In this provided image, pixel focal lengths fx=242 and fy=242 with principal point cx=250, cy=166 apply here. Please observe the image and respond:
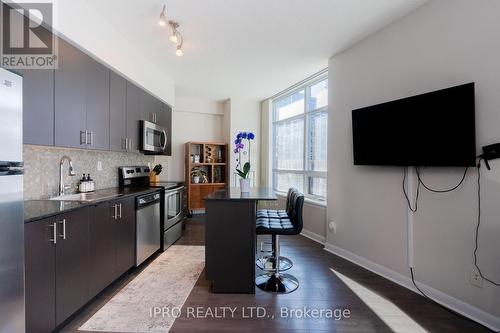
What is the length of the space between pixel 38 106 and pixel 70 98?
35 cm

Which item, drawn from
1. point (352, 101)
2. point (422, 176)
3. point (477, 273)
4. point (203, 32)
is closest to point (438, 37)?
point (352, 101)

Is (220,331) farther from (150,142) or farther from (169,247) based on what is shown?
(150,142)

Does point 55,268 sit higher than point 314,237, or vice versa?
point 55,268

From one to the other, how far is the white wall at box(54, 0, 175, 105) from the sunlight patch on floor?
3.38 m

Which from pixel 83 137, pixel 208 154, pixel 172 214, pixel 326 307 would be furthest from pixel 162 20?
pixel 208 154

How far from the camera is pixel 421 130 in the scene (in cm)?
215

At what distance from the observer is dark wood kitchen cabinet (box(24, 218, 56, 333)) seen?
145cm

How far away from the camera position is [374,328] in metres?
1.80

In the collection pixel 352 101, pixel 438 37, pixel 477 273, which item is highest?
pixel 438 37

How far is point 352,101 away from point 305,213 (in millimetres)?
2021

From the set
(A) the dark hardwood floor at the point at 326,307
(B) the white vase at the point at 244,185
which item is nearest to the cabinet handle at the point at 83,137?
(A) the dark hardwood floor at the point at 326,307

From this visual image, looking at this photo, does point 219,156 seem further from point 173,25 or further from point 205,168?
point 173,25

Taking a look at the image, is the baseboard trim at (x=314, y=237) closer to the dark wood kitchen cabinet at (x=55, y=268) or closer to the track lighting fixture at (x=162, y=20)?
the dark wood kitchen cabinet at (x=55, y=268)

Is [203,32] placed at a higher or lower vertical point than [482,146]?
higher
